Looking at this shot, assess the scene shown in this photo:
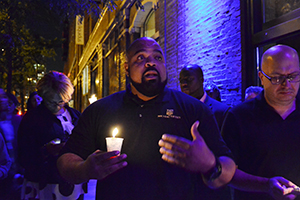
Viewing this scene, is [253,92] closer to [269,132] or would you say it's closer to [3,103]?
[269,132]

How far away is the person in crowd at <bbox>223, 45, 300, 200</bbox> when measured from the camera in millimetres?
1883

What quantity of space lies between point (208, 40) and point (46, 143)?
432 cm

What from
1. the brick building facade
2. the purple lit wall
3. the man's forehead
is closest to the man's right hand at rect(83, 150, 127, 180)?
the man's forehead

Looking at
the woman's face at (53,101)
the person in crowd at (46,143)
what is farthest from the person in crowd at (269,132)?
the woman's face at (53,101)

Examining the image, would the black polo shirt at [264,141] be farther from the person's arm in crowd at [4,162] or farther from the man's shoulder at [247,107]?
the person's arm in crowd at [4,162]

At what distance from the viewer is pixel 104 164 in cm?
141

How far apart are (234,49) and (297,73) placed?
328 centimetres

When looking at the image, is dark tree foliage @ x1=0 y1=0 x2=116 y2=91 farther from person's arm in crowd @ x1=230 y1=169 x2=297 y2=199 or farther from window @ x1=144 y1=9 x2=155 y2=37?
person's arm in crowd @ x1=230 y1=169 x2=297 y2=199

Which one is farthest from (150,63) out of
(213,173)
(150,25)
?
(150,25)

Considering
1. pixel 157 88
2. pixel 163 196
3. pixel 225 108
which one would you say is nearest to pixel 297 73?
pixel 157 88

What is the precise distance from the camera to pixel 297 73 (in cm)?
202

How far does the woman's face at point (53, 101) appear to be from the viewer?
9.76 feet

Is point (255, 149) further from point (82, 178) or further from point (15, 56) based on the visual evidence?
point (15, 56)

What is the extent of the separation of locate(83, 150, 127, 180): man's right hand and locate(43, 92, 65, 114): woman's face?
1.68m
